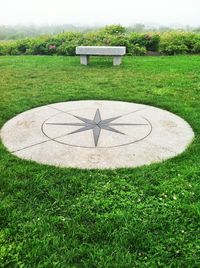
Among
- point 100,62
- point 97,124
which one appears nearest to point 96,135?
point 97,124

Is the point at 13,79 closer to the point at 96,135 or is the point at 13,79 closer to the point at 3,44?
the point at 96,135

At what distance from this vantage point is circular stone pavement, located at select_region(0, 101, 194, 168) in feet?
13.7

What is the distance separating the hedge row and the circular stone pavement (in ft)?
23.5

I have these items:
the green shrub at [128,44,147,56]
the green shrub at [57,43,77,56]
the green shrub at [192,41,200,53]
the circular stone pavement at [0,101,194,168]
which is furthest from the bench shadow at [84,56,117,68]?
the circular stone pavement at [0,101,194,168]

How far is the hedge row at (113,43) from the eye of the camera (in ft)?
42.0

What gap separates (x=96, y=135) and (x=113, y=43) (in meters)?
8.79

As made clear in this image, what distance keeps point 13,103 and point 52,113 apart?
109 centimetres

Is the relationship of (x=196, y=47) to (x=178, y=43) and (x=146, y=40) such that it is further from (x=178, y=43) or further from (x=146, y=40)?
(x=146, y=40)

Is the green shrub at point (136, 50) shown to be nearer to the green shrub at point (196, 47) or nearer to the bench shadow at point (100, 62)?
the bench shadow at point (100, 62)

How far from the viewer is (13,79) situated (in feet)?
28.8

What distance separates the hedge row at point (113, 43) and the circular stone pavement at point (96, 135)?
7.15 m

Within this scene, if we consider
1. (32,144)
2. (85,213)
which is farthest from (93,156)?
(85,213)

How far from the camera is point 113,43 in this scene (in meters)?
12.9

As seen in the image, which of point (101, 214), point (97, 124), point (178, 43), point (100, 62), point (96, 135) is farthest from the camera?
point (178, 43)
